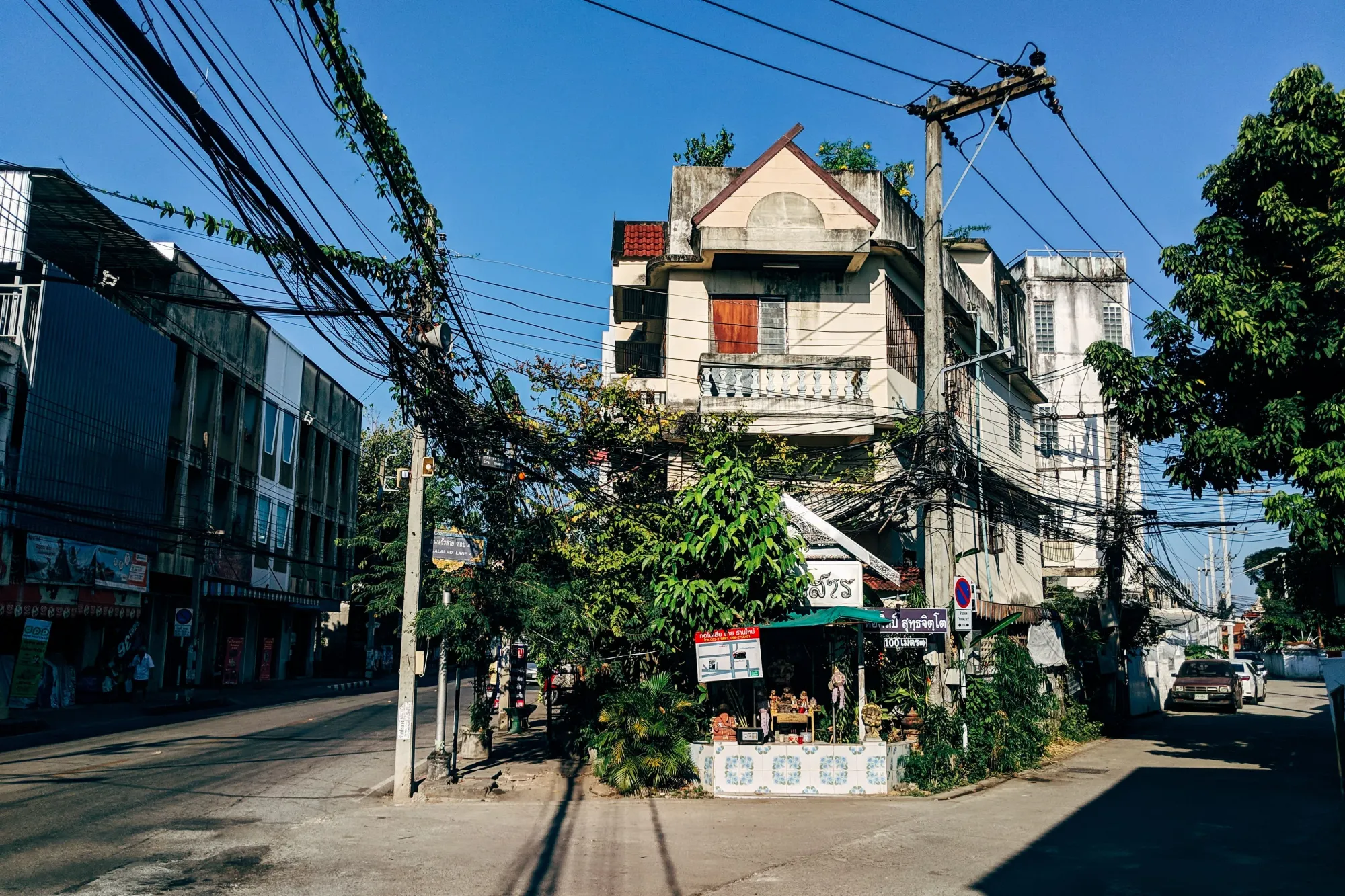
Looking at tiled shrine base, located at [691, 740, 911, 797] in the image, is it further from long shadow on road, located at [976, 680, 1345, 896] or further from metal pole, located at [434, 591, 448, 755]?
metal pole, located at [434, 591, 448, 755]

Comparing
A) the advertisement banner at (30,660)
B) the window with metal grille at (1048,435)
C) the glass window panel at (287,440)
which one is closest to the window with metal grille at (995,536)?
the window with metal grille at (1048,435)

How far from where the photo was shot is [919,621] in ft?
51.8

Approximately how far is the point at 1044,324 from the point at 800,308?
2854 cm

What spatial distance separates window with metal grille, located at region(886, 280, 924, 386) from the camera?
74.2 ft

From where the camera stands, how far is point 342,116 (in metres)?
8.98

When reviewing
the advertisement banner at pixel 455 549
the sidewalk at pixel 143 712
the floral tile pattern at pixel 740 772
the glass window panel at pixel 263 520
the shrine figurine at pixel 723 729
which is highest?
the glass window panel at pixel 263 520

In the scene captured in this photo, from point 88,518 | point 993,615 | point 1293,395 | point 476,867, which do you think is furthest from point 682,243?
point 88,518

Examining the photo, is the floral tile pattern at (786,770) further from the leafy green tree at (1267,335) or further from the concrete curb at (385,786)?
the leafy green tree at (1267,335)

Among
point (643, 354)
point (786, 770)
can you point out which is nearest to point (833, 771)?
point (786, 770)

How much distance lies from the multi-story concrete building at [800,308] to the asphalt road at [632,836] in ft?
22.4

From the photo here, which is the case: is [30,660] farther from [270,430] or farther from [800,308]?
[800,308]

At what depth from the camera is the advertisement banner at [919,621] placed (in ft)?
51.6

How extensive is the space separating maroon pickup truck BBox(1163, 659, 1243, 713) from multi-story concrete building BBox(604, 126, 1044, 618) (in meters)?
14.9

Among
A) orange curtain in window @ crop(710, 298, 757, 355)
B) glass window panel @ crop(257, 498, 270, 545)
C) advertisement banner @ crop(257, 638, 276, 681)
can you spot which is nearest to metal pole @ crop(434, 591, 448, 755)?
orange curtain in window @ crop(710, 298, 757, 355)
